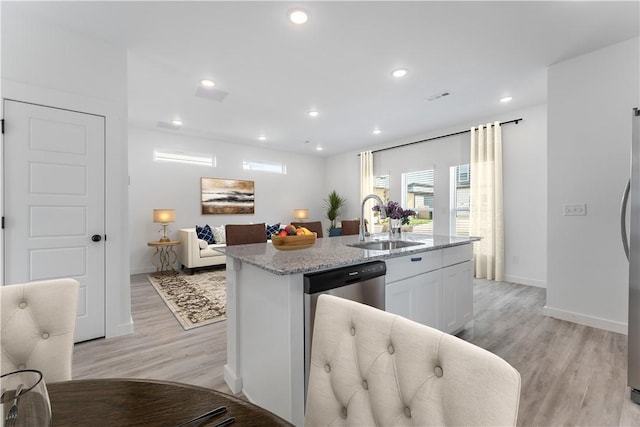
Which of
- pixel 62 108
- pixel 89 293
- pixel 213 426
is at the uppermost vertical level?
pixel 62 108

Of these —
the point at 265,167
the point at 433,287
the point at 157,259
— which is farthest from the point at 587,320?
the point at 157,259

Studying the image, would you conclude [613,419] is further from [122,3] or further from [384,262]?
[122,3]

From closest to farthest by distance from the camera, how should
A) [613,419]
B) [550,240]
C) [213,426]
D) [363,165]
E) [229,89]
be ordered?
[213,426] < [613,419] < [550,240] < [229,89] < [363,165]

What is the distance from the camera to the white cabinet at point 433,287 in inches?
74.5

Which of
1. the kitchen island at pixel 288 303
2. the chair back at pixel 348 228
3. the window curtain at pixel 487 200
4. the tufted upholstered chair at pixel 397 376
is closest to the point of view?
the tufted upholstered chair at pixel 397 376

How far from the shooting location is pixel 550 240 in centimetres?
298

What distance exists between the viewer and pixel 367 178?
21.6 ft

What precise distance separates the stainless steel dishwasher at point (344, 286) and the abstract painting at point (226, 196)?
4959 millimetres

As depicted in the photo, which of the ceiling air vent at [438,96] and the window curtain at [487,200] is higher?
the ceiling air vent at [438,96]

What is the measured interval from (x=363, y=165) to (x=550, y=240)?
417 centimetres

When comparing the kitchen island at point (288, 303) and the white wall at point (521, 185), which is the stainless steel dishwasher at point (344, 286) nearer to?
the kitchen island at point (288, 303)

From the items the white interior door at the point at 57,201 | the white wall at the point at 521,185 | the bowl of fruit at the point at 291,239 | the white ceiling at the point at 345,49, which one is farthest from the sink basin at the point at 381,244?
the white wall at the point at 521,185

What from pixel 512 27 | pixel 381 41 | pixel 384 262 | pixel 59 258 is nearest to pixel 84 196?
pixel 59 258

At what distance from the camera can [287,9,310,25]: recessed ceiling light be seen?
2.12 metres
